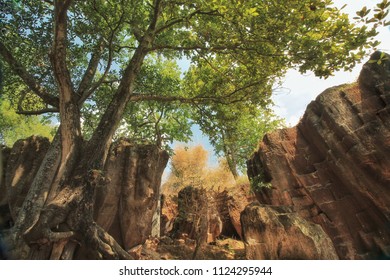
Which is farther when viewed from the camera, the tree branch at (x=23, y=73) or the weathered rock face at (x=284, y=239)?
the tree branch at (x=23, y=73)

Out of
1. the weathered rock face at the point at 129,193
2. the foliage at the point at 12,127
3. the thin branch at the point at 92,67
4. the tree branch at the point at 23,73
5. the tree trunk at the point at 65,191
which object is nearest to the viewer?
the tree trunk at the point at 65,191

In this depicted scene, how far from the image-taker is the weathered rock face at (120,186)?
1057cm

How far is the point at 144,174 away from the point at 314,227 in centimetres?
692

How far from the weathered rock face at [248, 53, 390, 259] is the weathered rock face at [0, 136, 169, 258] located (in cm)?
616

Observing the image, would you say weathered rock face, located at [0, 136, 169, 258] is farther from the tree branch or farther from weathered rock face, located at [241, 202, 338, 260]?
weathered rock face, located at [241, 202, 338, 260]

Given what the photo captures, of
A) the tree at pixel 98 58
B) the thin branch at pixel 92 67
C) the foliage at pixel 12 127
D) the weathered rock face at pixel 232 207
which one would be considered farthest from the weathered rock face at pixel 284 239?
the foliage at pixel 12 127

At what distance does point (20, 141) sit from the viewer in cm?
1190

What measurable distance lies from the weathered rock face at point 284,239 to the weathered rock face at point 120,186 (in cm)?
507

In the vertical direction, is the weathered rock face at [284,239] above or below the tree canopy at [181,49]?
below

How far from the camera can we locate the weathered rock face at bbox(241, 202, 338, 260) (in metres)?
6.67

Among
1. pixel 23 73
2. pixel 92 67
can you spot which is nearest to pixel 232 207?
pixel 92 67

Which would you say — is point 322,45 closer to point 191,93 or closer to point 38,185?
point 191,93

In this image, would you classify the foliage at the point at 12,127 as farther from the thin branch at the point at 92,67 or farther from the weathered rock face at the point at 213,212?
the weathered rock face at the point at 213,212

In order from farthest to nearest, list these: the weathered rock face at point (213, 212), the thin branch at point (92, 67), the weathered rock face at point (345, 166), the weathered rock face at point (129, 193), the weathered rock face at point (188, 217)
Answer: the weathered rock face at point (213, 212)
the weathered rock face at point (188, 217)
the thin branch at point (92, 67)
the weathered rock face at point (345, 166)
the weathered rock face at point (129, 193)
